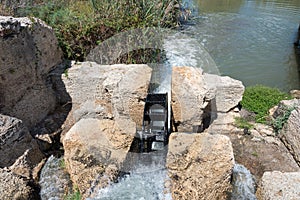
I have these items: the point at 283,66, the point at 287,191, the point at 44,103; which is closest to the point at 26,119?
the point at 44,103

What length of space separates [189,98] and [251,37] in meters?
5.65

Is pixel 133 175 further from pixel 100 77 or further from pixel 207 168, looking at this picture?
pixel 100 77

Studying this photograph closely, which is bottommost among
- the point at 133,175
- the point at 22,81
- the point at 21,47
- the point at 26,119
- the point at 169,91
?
the point at 133,175

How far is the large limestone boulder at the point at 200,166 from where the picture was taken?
314 centimetres

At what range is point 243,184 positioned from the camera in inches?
143

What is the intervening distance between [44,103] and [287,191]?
360cm

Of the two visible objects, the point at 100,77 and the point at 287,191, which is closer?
the point at 287,191

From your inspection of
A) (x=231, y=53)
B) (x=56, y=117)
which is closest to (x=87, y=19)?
(x=56, y=117)

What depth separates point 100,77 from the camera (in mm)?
4438

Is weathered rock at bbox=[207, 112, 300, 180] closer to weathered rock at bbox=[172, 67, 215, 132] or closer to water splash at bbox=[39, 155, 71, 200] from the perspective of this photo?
weathered rock at bbox=[172, 67, 215, 132]

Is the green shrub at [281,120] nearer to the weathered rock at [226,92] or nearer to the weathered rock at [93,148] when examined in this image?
the weathered rock at [226,92]

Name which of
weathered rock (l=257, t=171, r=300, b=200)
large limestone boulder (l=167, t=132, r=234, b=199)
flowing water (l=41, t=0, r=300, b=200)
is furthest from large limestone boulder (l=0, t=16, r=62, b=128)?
weathered rock (l=257, t=171, r=300, b=200)

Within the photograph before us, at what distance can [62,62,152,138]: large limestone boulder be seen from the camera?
4059mm

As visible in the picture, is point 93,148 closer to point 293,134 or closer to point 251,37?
point 293,134
